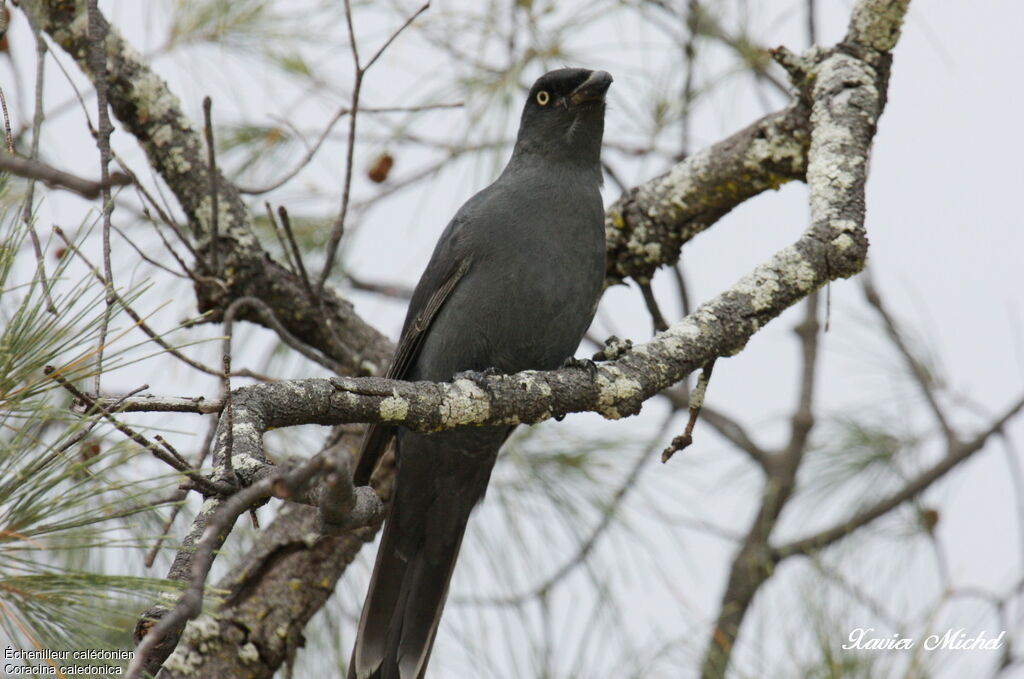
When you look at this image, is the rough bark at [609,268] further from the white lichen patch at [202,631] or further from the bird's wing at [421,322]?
the bird's wing at [421,322]

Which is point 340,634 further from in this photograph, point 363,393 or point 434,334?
point 363,393

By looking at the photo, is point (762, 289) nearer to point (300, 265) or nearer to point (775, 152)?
point (775, 152)

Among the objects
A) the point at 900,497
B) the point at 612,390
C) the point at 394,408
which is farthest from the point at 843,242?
the point at 900,497

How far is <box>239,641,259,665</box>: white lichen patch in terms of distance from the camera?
358 centimetres

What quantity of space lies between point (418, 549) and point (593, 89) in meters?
1.84

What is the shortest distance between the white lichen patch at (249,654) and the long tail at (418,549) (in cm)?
33

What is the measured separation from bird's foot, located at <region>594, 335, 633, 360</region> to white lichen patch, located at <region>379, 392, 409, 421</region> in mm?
770

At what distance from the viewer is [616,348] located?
3.03 meters

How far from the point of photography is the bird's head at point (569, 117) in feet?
13.3

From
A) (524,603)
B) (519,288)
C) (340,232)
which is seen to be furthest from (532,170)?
(524,603)

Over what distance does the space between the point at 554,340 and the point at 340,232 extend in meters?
0.83

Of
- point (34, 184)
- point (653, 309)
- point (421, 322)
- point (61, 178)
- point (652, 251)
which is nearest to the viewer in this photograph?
point (61, 178)

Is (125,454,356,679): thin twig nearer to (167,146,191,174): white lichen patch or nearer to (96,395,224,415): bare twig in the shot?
(96,395,224,415): bare twig

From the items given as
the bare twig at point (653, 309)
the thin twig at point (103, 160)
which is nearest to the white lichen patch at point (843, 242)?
the bare twig at point (653, 309)
